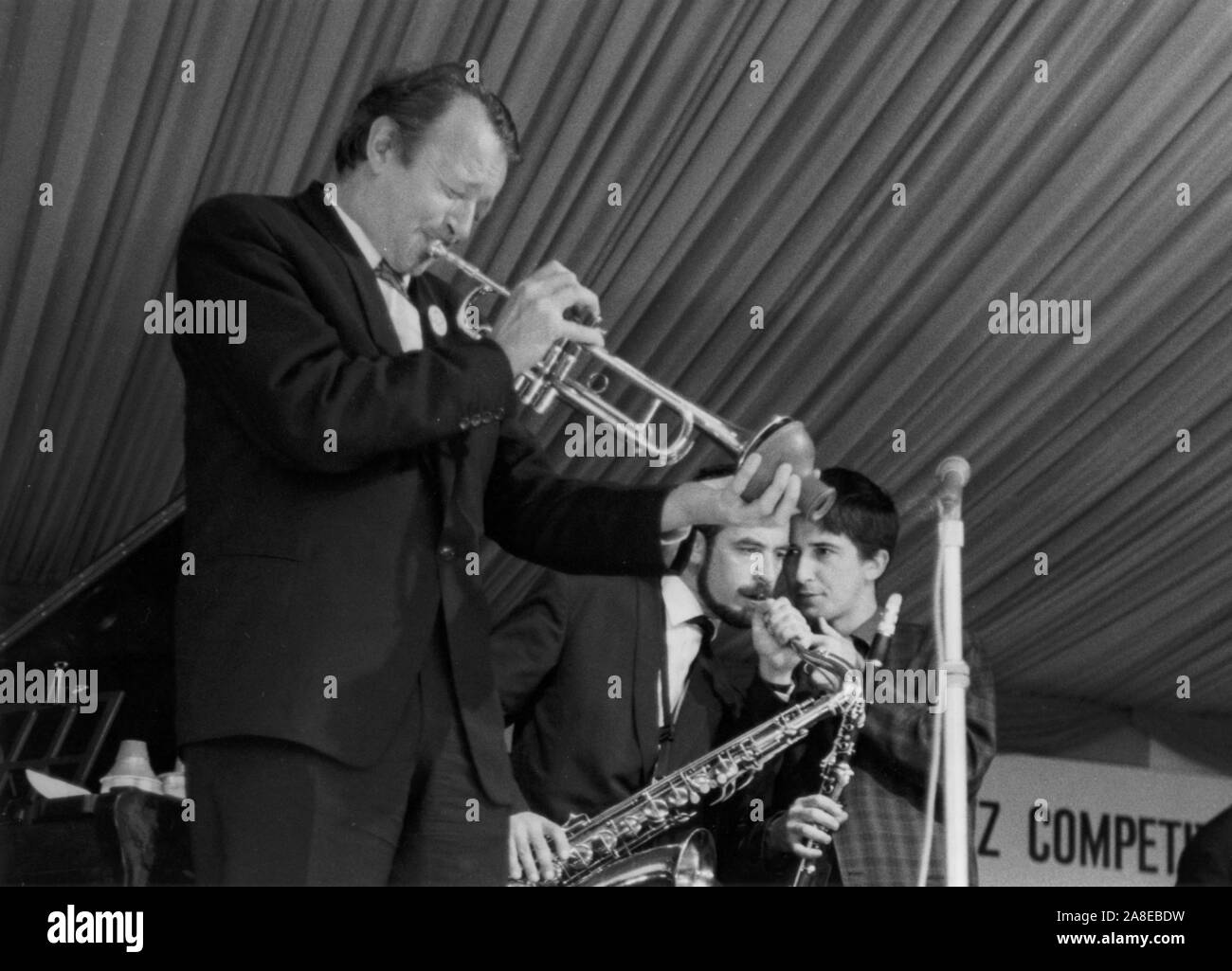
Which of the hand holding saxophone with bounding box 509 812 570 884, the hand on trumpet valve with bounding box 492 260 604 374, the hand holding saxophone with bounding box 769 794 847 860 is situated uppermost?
the hand on trumpet valve with bounding box 492 260 604 374

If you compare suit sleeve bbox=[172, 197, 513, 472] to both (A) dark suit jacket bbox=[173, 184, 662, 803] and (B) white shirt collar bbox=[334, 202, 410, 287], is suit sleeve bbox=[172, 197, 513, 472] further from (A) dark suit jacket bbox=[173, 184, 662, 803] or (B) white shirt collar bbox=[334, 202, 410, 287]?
(B) white shirt collar bbox=[334, 202, 410, 287]

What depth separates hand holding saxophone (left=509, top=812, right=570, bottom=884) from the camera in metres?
2.79

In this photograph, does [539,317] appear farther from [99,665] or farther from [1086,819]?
[1086,819]

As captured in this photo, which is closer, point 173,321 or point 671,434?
point 173,321

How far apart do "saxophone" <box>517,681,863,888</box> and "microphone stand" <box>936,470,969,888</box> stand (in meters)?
0.61

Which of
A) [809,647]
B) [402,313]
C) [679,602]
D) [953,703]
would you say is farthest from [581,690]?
[402,313]

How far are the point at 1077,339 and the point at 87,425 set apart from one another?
1857mm

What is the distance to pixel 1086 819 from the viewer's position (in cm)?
512

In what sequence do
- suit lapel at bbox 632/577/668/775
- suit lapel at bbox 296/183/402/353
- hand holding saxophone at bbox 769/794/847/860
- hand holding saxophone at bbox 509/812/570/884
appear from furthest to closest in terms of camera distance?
1. suit lapel at bbox 632/577/668/775
2. hand holding saxophone at bbox 769/794/847/860
3. hand holding saxophone at bbox 509/812/570/884
4. suit lapel at bbox 296/183/402/353

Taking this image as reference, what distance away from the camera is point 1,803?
296cm

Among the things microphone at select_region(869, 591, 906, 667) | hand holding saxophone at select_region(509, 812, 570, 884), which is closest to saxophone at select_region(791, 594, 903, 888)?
microphone at select_region(869, 591, 906, 667)

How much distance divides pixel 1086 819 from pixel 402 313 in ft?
11.3
